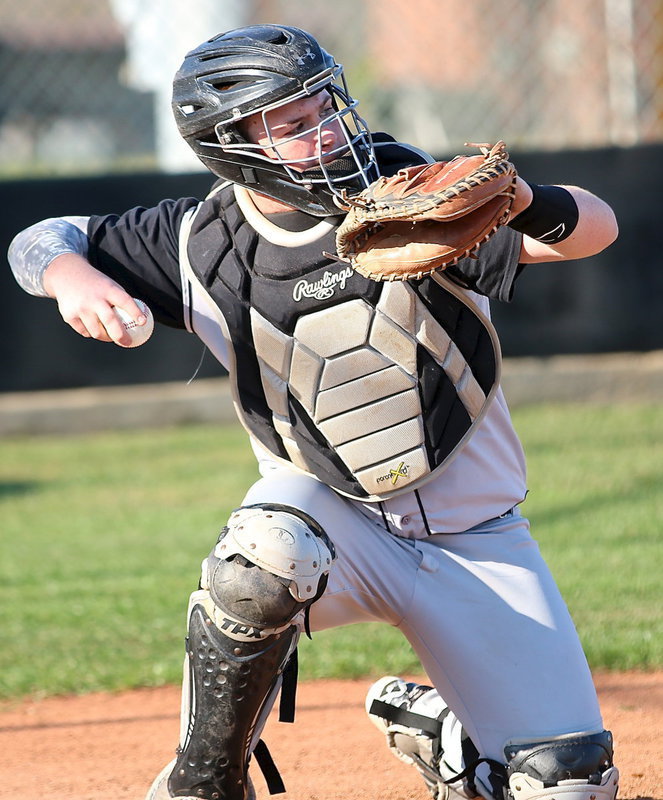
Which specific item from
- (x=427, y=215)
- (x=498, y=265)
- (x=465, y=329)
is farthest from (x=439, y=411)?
(x=427, y=215)

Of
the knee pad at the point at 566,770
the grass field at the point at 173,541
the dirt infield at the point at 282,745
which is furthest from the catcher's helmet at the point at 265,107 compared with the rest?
the grass field at the point at 173,541

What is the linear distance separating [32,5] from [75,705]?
5.86 meters

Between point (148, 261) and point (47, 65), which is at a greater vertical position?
point (148, 261)

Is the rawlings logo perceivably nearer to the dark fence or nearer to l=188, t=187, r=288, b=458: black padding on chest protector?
l=188, t=187, r=288, b=458: black padding on chest protector

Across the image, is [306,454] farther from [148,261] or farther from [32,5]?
[32,5]

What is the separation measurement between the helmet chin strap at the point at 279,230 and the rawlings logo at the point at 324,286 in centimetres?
10

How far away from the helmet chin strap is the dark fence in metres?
5.27

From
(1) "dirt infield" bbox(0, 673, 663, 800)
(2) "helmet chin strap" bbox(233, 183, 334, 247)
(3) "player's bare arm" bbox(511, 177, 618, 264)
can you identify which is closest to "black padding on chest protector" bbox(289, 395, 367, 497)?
(2) "helmet chin strap" bbox(233, 183, 334, 247)

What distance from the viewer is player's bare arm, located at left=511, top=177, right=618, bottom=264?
2521 millimetres

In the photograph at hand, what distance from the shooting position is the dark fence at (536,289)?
8.08 m

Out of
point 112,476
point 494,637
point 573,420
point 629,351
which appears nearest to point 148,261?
point 494,637

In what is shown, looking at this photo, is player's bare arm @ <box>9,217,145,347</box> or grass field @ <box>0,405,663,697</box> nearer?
player's bare arm @ <box>9,217,145,347</box>

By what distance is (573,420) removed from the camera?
25.6 feet

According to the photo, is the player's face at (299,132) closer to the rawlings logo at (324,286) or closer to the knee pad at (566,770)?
the rawlings logo at (324,286)
